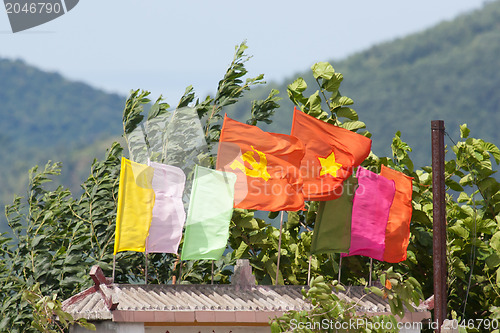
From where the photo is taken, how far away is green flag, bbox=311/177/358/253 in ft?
54.6

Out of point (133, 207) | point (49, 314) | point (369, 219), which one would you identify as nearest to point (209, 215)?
point (133, 207)

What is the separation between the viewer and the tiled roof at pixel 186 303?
559 inches

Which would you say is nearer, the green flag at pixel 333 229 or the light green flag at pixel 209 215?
the light green flag at pixel 209 215

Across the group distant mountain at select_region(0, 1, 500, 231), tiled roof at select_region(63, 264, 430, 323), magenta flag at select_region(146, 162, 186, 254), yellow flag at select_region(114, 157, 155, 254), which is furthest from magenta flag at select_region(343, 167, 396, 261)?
distant mountain at select_region(0, 1, 500, 231)

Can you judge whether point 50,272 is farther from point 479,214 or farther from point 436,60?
point 436,60

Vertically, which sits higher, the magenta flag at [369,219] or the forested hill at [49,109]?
the forested hill at [49,109]

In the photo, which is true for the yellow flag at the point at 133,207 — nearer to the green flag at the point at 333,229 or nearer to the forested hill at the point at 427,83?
the green flag at the point at 333,229

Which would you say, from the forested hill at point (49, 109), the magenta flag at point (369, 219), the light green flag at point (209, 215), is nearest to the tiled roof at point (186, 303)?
the light green flag at point (209, 215)

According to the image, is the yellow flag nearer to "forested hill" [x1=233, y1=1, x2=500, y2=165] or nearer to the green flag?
the green flag

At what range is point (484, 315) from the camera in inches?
792

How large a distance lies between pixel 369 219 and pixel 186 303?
4.50m

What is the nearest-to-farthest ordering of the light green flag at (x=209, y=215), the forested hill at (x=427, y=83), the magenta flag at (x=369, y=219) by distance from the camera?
the light green flag at (x=209, y=215)
the magenta flag at (x=369, y=219)
the forested hill at (x=427, y=83)

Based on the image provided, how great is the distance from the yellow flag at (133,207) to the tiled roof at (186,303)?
0.84 meters

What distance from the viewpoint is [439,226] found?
15.7 metres
